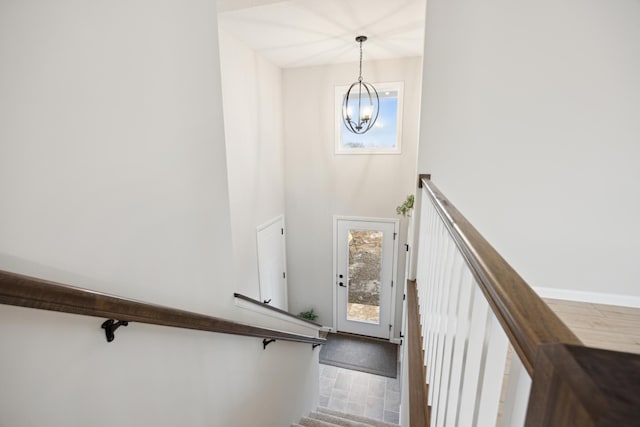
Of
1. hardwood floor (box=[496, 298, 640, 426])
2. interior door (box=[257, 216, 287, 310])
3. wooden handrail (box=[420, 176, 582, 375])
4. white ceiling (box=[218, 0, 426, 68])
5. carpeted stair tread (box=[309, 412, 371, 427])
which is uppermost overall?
white ceiling (box=[218, 0, 426, 68])

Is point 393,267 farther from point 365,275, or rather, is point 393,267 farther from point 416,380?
point 416,380

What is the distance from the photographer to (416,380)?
148 cm

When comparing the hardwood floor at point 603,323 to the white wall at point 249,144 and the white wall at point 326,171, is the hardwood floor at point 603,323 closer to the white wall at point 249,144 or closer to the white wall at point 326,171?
the white wall at point 326,171

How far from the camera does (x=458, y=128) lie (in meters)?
2.37

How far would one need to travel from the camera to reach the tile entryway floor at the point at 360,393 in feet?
12.5

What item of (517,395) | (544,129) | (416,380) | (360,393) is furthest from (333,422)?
(544,129)

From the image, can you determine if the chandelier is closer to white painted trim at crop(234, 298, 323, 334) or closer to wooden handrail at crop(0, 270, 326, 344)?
white painted trim at crop(234, 298, 323, 334)

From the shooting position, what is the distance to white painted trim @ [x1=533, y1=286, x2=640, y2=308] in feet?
7.79

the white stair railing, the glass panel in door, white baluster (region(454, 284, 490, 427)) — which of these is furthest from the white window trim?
white baluster (region(454, 284, 490, 427))

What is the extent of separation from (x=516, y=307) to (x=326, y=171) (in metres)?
4.44

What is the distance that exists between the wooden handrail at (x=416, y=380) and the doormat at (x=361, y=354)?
301 centimetres

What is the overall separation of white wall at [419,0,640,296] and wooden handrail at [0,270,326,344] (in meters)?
2.08

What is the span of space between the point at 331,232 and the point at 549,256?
119 inches

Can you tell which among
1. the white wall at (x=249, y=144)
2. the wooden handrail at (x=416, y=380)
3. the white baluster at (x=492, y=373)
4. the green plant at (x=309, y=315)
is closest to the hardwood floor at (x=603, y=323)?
the wooden handrail at (x=416, y=380)
